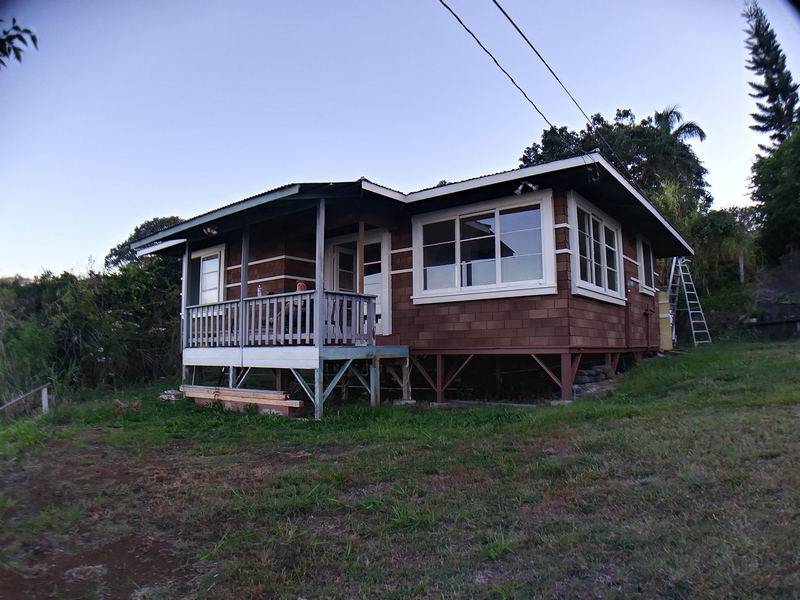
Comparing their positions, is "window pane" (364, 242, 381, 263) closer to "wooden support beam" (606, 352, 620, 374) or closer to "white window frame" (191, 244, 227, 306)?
"white window frame" (191, 244, 227, 306)

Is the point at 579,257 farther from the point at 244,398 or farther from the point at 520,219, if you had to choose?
the point at 244,398

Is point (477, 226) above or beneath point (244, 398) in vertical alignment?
above

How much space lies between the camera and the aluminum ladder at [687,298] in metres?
17.3

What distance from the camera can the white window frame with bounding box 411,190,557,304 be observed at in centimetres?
851

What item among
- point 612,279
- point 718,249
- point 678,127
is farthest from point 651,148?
point 612,279

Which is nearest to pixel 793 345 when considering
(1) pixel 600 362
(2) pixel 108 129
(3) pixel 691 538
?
(1) pixel 600 362

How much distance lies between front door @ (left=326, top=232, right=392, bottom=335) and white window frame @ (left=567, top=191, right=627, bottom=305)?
3280 mm

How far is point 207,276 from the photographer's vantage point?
43.0 feet

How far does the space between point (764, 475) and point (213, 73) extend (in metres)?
7.09

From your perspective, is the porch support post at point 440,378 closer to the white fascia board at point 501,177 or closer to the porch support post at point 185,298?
the white fascia board at point 501,177

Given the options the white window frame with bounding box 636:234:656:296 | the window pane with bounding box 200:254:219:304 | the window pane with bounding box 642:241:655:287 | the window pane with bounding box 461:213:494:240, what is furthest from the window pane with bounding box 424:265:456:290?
the window pane with bounding box 642:241:655:287

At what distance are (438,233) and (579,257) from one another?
2.40 m

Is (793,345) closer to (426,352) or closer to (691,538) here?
(426,352)

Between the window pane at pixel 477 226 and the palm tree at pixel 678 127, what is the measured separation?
2366cm
